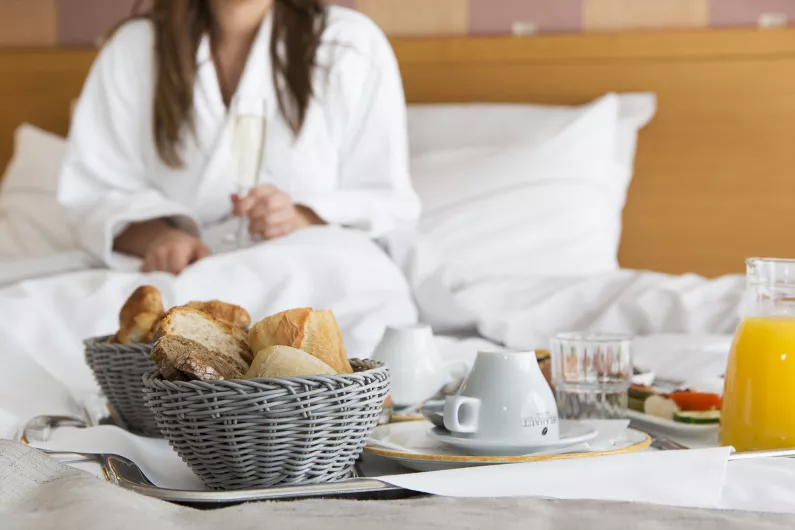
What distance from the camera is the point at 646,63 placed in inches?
96.7

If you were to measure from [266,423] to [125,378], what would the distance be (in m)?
0.29

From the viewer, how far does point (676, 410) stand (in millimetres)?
960

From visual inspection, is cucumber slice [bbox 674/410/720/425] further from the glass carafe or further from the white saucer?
the white saucer

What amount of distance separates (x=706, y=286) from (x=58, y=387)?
3.82 feet

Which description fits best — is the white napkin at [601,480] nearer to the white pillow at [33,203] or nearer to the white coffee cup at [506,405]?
the white coffee cup at [506,405]

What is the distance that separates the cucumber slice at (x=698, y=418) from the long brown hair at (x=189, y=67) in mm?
1074

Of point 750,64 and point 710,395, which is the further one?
point 750,64

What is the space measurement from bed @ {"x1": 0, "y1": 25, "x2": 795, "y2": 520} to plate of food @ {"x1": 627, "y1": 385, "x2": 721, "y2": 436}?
1.54ft

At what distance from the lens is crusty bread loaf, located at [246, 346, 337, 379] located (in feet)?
2.20

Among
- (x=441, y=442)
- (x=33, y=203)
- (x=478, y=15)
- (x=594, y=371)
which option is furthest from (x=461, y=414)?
(x=478, y=15)

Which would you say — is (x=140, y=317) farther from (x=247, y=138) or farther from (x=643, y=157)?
(x=643, y=157)

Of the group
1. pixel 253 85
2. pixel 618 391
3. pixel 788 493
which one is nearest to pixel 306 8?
pixel 253 85

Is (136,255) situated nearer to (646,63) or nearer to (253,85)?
(253,85)

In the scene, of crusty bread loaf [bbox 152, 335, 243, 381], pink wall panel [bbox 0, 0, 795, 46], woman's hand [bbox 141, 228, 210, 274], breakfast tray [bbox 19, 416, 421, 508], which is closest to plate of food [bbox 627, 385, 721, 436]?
breakfast tray [bbox 19, 416, 421, 508]
